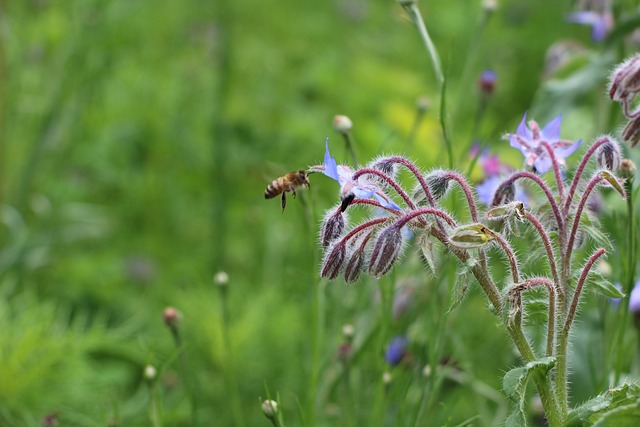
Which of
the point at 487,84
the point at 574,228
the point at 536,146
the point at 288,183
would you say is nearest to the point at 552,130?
the point at 536,146

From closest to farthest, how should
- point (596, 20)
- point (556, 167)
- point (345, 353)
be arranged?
1. point (556, 167)
2. point (345, 353)
3. point (596, 20)

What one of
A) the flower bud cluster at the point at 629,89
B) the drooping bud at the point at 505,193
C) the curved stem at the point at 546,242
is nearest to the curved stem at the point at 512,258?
the curved stem at the point at 546,242

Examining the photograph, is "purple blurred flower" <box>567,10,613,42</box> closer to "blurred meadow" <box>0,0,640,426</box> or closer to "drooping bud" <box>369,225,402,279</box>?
"blurred meadow" <box>0,0,640,426</box>

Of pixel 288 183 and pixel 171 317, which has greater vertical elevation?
pixel 288 183

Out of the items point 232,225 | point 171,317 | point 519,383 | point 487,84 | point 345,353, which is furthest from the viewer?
point 232,225

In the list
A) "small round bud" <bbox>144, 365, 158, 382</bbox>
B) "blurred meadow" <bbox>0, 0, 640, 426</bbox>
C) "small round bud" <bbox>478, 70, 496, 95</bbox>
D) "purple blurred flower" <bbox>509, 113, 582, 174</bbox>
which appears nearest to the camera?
"purple blurred flower" <bbox>509, 113, 582, 174</bbox>

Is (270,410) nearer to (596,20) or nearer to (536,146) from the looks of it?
(536,146)

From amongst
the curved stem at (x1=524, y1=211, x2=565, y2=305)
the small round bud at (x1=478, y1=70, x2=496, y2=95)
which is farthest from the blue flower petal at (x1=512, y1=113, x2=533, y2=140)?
the small round bud at (x1=478, y1=70, x2=496, y2=95)

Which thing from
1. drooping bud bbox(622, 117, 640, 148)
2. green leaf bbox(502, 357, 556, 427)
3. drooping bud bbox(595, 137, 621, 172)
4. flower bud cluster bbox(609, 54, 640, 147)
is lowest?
green leaf bbox(502, 357, 556, 427)
